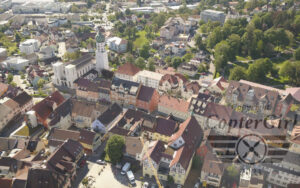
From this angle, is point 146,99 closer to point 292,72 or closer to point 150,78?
point 150,78

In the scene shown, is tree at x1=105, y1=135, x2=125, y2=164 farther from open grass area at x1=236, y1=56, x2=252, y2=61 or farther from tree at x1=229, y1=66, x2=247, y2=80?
open grass area at x1=236, y1=56, x2=252, y2=61

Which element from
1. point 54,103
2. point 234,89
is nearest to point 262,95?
point 234,89

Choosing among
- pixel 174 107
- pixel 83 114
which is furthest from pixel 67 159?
pixel 174 107

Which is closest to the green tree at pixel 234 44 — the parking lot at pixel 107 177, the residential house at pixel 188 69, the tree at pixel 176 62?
the residential house at pixel 188 69

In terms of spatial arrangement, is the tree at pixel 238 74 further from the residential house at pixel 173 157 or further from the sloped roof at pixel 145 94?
the residential house at pixel 173 157

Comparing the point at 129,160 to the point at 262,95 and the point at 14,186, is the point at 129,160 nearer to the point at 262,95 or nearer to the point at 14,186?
the point at 14,186

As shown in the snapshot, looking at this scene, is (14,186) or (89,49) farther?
(89,49)
